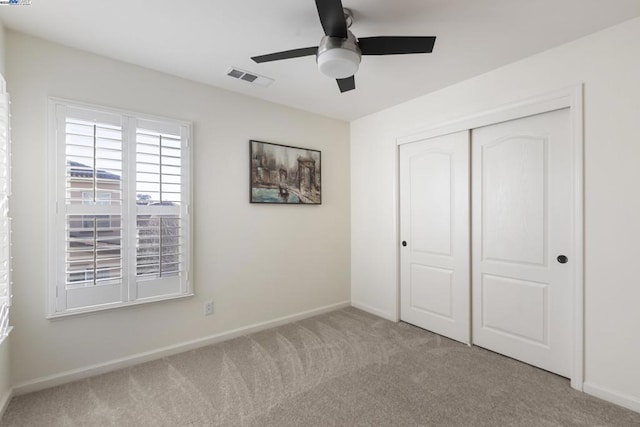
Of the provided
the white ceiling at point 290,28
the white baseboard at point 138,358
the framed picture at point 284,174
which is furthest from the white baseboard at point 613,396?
the framed picture at point 284,174

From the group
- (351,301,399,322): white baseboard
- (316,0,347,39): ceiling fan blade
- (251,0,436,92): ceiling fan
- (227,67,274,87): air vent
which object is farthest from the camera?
(351,301,399,322): white baseboard

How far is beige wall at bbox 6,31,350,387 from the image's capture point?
2158mm

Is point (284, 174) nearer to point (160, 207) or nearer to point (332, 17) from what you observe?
point (160, 207)

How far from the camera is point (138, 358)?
8.42ft

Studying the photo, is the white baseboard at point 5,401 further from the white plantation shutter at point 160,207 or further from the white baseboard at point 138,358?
the white plantation shutter at point 160,207

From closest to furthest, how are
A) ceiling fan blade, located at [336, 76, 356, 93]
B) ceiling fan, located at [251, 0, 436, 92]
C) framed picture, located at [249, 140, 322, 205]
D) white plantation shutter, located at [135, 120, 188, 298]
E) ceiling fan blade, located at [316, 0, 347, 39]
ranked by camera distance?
1. ceiling fan blade, located at [316, 0, 347, 39]
2. ceiling fan, located at [251, 0, 436, 92]
3. ceiling fan blade, located at [336, 76, 356, 93]
4. white plantation shutter, located at [135, 120, 188, 298]
5. framed picture, located at [249, 140, 322, 205]

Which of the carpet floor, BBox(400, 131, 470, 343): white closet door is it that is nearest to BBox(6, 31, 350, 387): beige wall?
the carpet floor

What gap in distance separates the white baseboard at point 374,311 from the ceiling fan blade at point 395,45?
2778mm

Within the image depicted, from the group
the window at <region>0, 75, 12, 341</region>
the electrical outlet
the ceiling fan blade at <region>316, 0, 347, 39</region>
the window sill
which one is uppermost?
the ceiling fan blade at <region>316, 0, 347, 39</region>

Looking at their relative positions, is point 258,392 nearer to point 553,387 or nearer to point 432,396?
point 432,396

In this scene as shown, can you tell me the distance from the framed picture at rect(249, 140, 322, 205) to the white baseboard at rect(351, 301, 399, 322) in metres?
1.44

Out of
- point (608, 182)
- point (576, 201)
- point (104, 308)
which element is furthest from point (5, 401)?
point (608, 182)

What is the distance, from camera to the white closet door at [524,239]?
7.70 feet

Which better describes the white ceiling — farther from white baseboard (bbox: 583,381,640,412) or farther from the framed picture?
white baseboard (bbox: 583,381,640,412)
